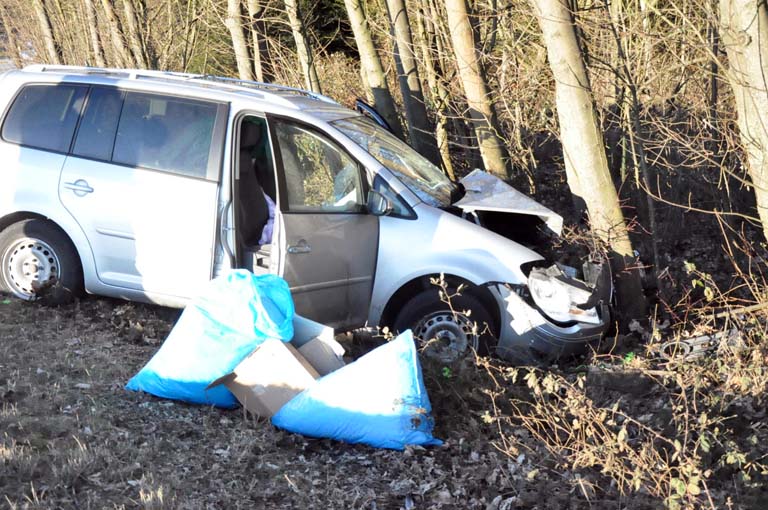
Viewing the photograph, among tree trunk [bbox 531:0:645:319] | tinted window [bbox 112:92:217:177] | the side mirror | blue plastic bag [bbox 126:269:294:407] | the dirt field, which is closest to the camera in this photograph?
the dirt field

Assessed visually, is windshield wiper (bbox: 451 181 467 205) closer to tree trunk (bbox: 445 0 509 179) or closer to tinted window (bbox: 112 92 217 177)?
tree trunk (bbox: 445 0 509 179)

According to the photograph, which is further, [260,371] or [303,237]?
[303,237]

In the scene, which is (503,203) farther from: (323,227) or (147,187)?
(147,187)

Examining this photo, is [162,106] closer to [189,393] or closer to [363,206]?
[363,206]

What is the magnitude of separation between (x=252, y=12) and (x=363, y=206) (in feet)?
22.1

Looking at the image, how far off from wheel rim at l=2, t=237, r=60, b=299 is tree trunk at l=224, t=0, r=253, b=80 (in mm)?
5799

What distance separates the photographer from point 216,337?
5406 mm

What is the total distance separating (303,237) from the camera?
21.0ft

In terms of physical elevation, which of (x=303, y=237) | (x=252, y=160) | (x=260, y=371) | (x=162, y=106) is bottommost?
(x=260, y=371)

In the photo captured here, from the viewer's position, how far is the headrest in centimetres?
696

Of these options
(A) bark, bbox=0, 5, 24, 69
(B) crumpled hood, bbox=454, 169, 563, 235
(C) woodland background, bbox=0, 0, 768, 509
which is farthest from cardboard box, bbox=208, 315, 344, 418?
(A) bark, bbox=0, 5, 24, 69

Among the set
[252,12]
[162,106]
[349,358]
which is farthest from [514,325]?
[252,12]

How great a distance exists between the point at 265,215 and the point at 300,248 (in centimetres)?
94

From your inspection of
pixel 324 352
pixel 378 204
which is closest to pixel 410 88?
pixel 378 204
